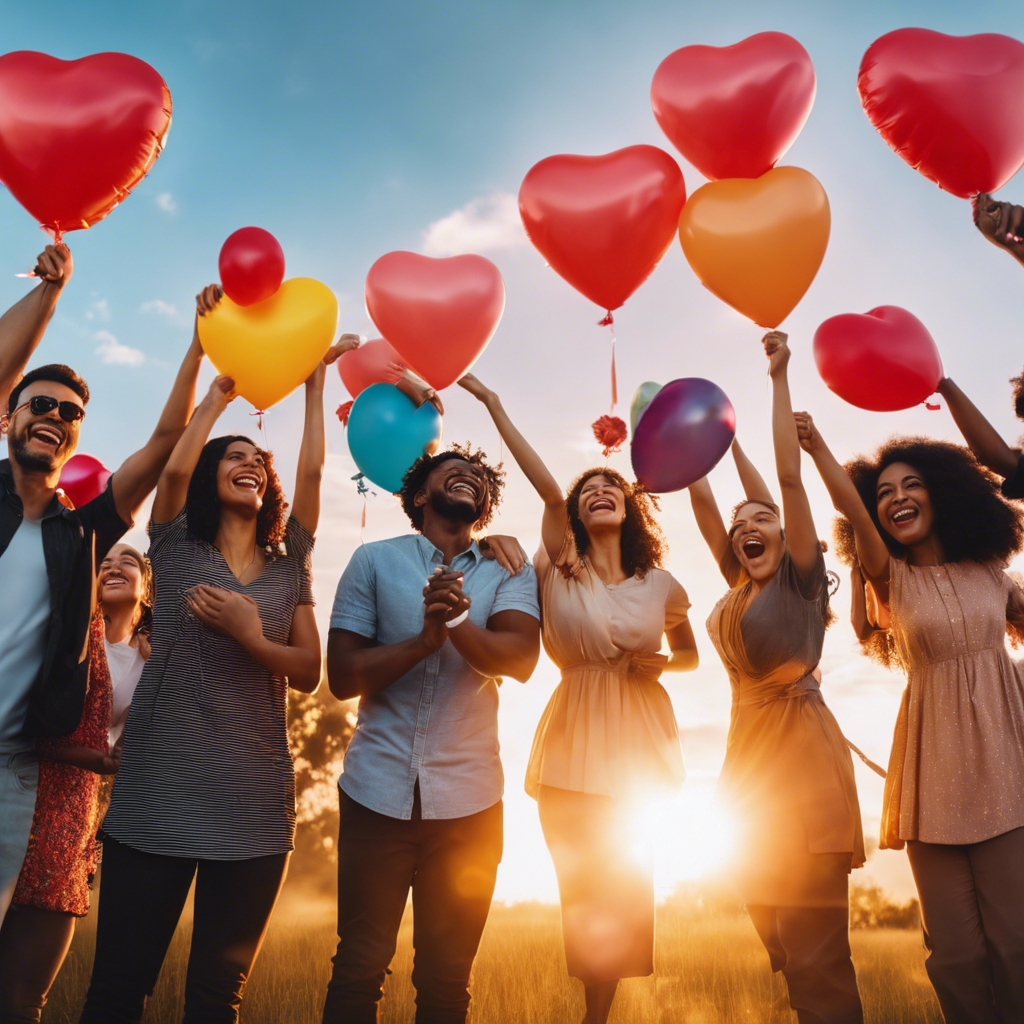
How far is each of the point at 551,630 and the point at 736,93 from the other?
7.27 feet

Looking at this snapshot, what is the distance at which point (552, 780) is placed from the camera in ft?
10.5

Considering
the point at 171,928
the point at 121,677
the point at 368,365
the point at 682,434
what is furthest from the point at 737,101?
the point at 171,928

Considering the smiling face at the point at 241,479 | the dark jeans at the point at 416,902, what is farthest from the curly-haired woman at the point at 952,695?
the smiling face at the point at 241,479

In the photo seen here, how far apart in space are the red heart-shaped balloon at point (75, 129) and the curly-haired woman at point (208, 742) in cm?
91

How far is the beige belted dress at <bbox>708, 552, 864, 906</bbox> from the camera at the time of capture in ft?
10.2

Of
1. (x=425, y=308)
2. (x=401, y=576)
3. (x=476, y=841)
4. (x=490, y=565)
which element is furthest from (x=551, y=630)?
(x=425, y=308)

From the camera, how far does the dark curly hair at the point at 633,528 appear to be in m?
3.66

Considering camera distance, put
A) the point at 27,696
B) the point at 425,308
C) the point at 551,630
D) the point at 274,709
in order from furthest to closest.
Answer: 1. the point at 425,308
2. the point at 551,630
3. the point at 274,709
4. the point at 27,696

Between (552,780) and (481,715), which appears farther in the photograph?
(552,780)

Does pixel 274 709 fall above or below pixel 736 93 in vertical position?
below

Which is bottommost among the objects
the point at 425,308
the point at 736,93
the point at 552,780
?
the point at 552,780

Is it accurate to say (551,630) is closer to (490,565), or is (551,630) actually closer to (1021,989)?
(490,565)

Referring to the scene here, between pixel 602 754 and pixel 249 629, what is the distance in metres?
1.31

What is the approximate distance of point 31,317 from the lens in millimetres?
2885
